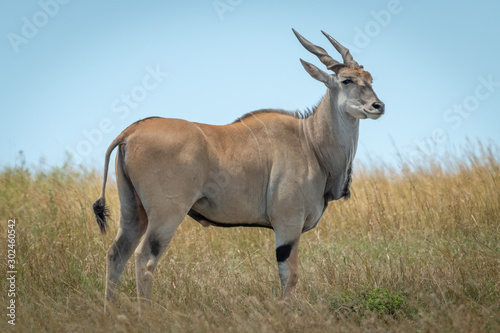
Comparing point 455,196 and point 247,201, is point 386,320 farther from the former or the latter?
point 455,196

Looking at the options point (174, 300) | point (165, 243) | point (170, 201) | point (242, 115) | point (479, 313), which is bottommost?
point (479, 313)

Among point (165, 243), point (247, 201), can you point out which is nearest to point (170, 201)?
point (165, 243)

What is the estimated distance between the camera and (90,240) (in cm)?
912

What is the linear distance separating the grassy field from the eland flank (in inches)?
25.6

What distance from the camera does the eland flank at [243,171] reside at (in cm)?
623

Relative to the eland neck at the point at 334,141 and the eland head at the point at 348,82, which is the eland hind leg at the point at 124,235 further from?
the eland head at the point at 348,82

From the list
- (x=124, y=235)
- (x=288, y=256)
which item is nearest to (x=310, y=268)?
(x=288, y=256)

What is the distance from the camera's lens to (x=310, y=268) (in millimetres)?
A: 8156

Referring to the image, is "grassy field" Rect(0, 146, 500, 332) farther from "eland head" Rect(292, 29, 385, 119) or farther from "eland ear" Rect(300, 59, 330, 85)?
"eland ear" Rect(300, 59, 330, 85)

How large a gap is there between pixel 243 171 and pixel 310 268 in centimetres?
216

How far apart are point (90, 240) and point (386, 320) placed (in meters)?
4.86

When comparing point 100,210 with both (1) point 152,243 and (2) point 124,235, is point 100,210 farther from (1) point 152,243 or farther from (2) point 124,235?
(1) point 152,243

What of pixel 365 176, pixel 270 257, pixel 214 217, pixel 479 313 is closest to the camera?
pixel 479 313

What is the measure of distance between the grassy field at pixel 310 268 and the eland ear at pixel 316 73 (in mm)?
Result: 2211
